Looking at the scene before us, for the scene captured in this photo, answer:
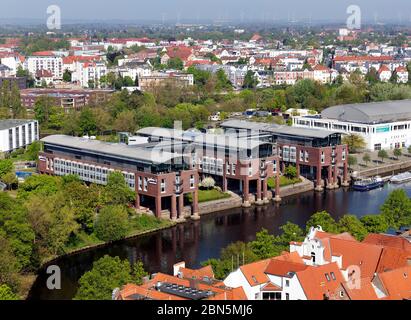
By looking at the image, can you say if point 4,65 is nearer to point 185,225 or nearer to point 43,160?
point 43,160

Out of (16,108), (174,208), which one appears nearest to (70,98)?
(16,108)

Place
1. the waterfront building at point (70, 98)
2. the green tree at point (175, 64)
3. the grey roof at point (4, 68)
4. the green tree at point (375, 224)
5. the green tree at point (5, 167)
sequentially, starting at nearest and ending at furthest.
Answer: the green tree at point (375, 224) < the green tree at point (5, 167) < the waterfront building at point (70, 98) < the grey roof at point (4, 68) < the green tree at point (175, 64)

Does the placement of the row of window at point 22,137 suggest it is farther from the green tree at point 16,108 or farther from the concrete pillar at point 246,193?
the concrete pillar at point 246,193

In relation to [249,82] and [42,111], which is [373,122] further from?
[249,82]

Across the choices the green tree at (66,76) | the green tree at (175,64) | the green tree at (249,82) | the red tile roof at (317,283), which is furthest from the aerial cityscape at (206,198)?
the green tree at (175,64)
